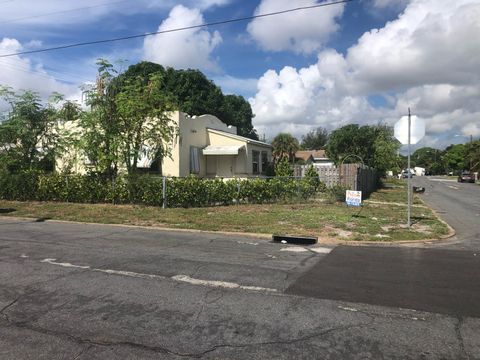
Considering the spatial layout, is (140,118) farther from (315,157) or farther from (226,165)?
(315,157)

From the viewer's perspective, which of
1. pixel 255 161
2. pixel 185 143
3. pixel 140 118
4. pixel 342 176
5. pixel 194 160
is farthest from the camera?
pixel 255 161

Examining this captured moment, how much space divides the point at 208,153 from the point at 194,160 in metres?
1.12

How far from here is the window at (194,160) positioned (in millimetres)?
24203

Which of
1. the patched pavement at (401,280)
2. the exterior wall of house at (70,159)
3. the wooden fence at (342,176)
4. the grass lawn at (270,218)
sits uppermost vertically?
the exterior wall of house at (70,159)

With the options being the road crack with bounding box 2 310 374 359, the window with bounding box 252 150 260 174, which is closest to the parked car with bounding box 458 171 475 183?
the window with bounding box 252 150 260 174

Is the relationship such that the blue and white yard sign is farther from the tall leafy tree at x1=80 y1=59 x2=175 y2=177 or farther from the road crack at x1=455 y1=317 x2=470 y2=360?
the road crack at x1=455 y1=317 x2=470 y2=360

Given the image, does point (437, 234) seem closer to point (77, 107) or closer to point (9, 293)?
point (9, 293)

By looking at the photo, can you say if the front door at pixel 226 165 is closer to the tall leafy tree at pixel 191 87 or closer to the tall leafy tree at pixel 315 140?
the tall leafy tree at pixel 191 87

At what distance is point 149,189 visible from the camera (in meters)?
16.8

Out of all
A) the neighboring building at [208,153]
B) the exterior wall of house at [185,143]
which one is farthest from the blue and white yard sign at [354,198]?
the neighboring building at [208,153]

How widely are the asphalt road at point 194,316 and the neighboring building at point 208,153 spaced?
14.6m

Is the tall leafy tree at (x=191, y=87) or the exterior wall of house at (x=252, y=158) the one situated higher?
the tall leafy tree at (x=191, y=87)

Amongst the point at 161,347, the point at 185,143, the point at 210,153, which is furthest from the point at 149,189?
the point at 161,347

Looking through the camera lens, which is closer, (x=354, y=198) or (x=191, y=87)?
(x=354, y=198)
